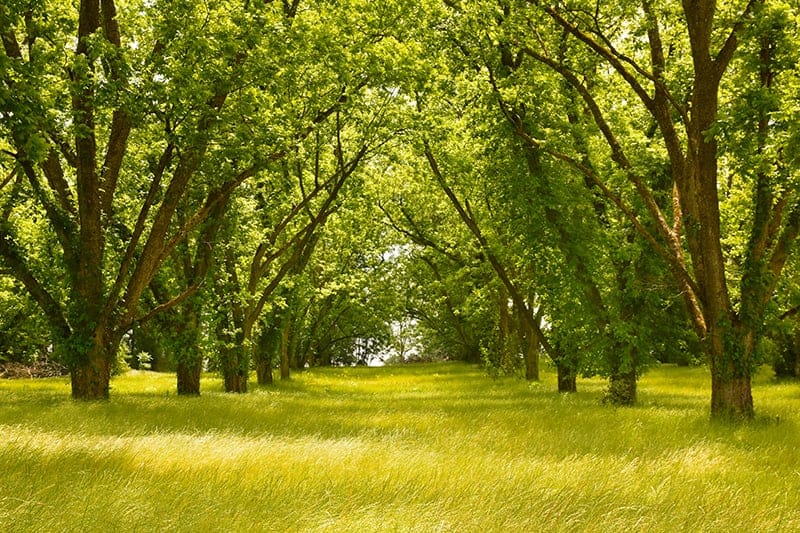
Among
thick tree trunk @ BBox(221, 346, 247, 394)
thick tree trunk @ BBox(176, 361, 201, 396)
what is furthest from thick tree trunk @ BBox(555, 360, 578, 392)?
thick tree trunk @ BBox(176, 361, 201, 396)

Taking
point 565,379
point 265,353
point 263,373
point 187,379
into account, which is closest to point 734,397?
point 565,379

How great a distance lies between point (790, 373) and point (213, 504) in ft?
100

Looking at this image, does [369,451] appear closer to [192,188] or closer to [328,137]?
[192,188]

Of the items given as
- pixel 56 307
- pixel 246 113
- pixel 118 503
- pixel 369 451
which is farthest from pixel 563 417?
pixel 56 307

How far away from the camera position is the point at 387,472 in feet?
24.7

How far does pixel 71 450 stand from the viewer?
26.6ft

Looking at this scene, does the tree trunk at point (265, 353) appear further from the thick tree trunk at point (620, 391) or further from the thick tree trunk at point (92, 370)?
the thick tree trunk at point (620, 391)

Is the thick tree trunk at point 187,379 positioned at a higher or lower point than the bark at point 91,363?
lower

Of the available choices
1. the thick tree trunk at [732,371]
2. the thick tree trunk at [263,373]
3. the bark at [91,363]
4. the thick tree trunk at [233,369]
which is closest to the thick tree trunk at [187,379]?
the thick tree trunk at [233,369]

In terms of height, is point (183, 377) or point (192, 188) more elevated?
point (192, 188)

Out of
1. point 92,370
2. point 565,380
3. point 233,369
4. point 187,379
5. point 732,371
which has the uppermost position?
point 92,370

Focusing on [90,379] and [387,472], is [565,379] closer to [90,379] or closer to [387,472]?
[90,379]

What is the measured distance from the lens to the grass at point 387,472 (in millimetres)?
5453

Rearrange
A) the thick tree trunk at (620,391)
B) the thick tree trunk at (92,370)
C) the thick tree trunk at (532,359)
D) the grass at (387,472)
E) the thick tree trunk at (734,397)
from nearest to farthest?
the grass at (387,472), the thick tree trunk at (734,397), the thick tree trunk at (92,370), the thick tree trunk at (620,391), the thick tree trunk at (532,359)
